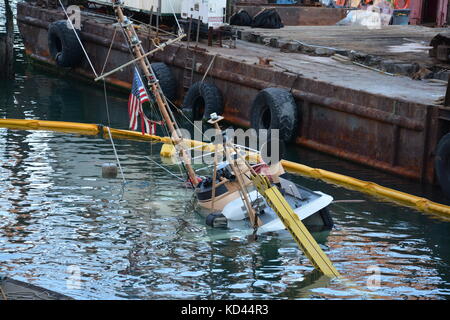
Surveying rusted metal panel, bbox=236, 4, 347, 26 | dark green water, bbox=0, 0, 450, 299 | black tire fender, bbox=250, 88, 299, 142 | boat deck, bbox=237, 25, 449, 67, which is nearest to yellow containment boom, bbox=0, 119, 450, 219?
dark green water, bbox=0, 0, 450, 299

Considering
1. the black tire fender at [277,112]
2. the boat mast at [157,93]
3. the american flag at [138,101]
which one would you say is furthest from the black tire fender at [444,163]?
the american flag at [138,101]

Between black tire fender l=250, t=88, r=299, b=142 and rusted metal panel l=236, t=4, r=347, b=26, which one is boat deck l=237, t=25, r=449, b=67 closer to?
rusted metal panel l=236, t=4, r=347, b=26

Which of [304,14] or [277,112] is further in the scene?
[304,14]

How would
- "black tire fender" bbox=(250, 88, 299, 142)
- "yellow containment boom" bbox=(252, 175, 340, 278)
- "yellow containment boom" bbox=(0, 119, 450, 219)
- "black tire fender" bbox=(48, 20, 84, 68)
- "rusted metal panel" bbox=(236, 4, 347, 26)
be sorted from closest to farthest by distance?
"yellow containment boom" bbox=(252, 175, 340, 278) < "yellow containment boom" bbox=(0, 119, 450, 219) < "black tire fender" bbox=(250, 88, 299, 142) < "black tire fender" bbox=(48, 20, 84, 68) < "rusted metal panel" bbox=(236, 4, 347, 26)

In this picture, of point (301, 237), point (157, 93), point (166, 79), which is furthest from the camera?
point (166, 79)

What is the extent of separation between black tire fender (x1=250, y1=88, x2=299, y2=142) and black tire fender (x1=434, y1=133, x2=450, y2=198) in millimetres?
5908

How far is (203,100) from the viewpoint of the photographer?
98.5 feet

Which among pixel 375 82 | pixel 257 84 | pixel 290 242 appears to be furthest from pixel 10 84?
pixel 290 242

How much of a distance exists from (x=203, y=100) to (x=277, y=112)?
4.46 meters

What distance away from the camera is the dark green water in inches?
596

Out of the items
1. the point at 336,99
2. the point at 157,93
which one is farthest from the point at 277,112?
the point at 157,93

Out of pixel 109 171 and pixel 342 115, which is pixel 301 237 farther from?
pixel 342 115
